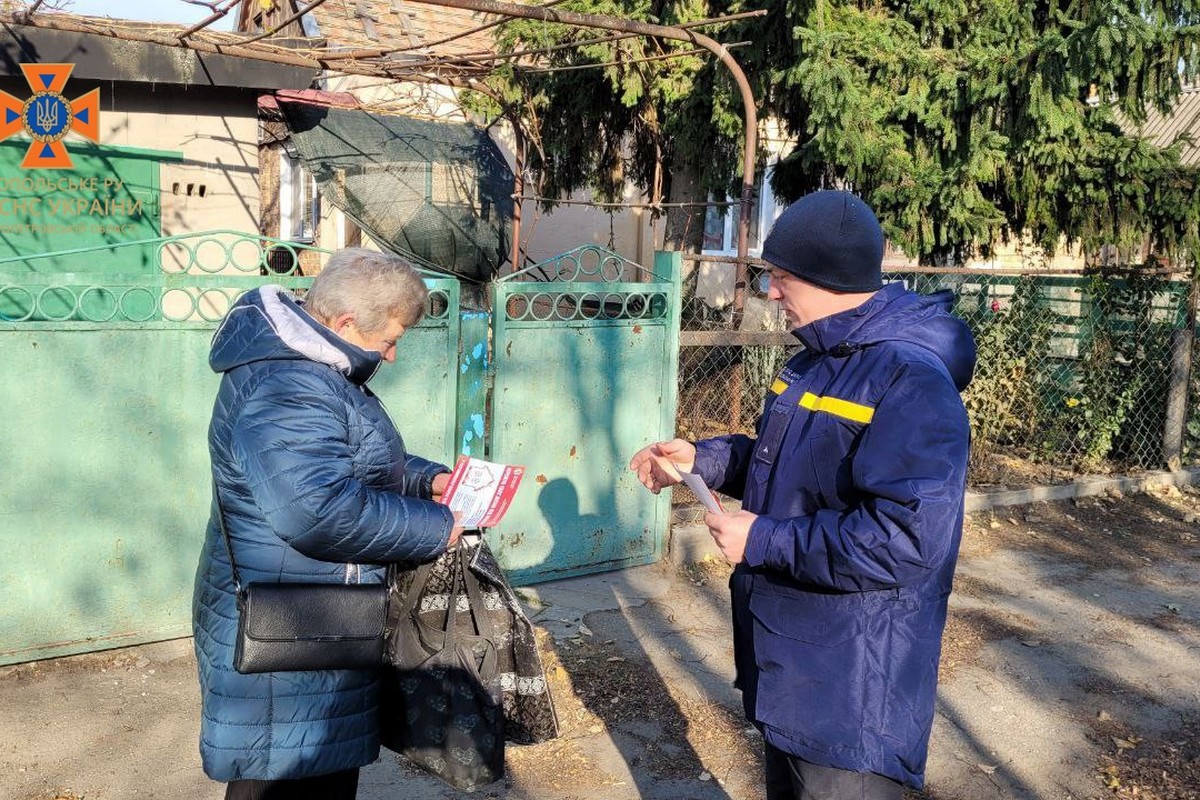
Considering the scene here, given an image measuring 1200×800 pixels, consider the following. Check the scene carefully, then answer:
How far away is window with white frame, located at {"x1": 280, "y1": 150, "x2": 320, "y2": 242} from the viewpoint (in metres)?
14.0

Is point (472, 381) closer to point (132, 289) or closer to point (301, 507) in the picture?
point (132, 289)

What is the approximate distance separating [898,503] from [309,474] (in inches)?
47.2

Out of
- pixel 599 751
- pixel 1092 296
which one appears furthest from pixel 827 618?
pixel 1092 296

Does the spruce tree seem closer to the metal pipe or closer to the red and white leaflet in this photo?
the metal pipe

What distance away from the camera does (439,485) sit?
9.38 feet

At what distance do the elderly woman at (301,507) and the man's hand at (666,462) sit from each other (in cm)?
61

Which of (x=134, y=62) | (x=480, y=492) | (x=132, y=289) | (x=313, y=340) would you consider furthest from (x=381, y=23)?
(x=313, y=340)

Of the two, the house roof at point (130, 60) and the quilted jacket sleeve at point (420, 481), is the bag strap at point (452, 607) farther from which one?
the house roof at point (130, 60)

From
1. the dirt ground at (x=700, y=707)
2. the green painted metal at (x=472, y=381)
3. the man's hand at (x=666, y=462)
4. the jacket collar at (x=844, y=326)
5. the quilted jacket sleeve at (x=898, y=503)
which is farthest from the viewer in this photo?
the green painted metal at (x=472, y=381)

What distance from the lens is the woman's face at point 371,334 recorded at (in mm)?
2488

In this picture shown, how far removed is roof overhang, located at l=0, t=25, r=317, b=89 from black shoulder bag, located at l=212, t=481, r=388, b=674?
5.48 meters

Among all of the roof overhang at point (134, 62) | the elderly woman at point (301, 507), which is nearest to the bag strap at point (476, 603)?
the elderly woman at point (301, 507)

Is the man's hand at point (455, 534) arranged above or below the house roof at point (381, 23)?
below

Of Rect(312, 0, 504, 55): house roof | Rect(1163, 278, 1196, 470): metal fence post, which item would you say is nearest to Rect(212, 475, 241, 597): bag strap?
Rect(1163, 278, 1196, 470): metal fence post
